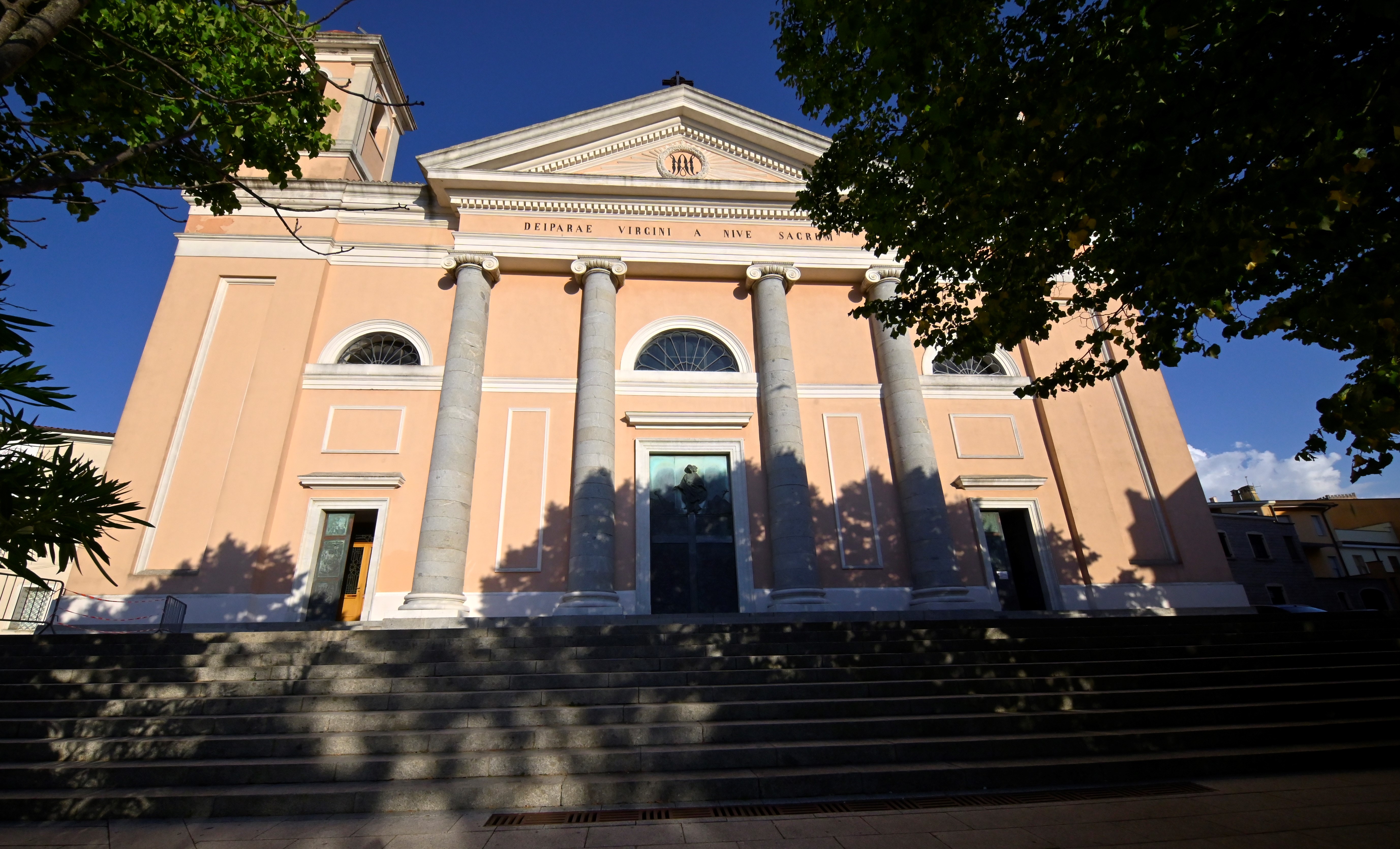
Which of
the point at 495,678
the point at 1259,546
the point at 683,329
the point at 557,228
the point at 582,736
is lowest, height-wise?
the point at 582,736

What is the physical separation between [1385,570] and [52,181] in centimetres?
4788

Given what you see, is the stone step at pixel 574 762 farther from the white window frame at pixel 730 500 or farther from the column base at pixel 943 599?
the white window frame at pixel 730 500

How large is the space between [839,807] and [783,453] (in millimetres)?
8730

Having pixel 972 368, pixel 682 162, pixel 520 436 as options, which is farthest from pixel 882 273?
pixel 520 436

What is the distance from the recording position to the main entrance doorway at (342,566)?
11.7m

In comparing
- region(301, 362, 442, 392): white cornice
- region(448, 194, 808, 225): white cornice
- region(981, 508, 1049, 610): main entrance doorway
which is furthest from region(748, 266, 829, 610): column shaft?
region(301, 362, 442, 392): white cornice

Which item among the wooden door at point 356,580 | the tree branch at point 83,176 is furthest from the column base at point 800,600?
the tree branch at point 83,176

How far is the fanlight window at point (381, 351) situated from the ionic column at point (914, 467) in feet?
31.3

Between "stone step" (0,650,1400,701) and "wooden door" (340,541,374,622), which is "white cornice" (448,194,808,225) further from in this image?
"stone step" (0,650,1400,701)

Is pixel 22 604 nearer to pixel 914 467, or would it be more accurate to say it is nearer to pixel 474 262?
pixel 474 262

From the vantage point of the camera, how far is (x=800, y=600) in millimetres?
11656

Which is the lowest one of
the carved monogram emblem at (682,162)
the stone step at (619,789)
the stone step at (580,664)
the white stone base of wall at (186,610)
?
the stone step at (619,789)

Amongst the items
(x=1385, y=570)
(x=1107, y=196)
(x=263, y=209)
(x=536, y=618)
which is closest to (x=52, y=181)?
(x=1107, y=196)

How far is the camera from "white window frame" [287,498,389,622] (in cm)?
1150
